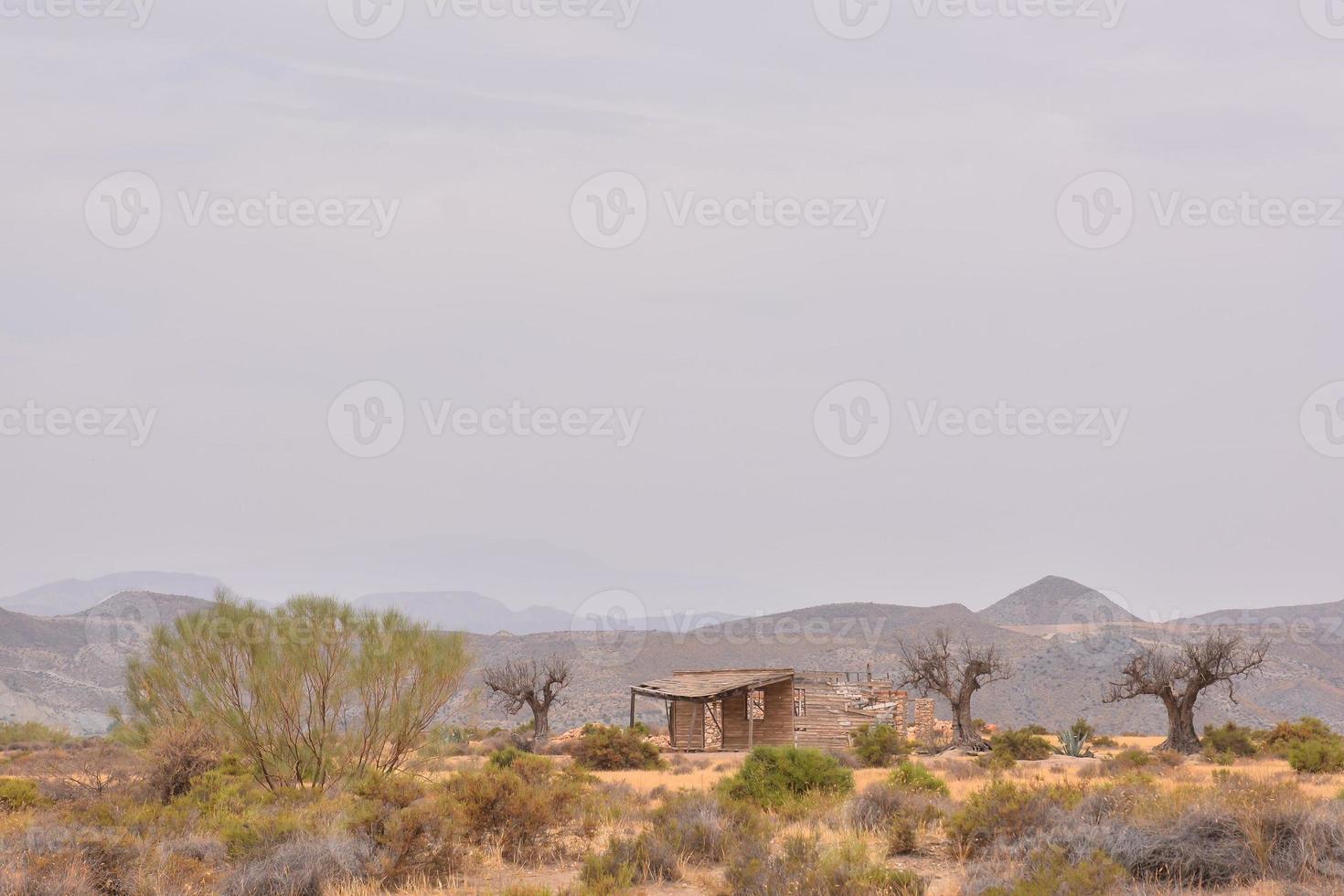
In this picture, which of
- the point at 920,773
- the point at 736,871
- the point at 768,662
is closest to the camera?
the point at 736,871

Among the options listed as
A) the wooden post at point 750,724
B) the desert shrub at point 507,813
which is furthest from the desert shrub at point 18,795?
the wooden post at point 750,724

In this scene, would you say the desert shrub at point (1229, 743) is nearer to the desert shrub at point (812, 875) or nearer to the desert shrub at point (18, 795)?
the desert shrub at point (812, 875)

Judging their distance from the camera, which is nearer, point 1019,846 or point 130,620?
point 1019,846

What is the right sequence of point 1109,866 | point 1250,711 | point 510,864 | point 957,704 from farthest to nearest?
point 1250,711
point 957,704
point 510,864
point 1109,866

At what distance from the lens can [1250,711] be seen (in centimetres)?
6600

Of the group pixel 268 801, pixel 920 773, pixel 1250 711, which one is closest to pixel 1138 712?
pixel 1250 711

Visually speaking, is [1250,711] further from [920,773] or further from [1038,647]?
[920,773]

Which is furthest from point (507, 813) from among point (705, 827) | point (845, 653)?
point (845, 653)

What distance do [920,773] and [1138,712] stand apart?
55.6 meters

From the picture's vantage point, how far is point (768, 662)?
76.7 m

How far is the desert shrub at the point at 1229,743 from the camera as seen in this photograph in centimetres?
3225

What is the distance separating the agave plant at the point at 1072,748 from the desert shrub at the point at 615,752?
12557 millimetres

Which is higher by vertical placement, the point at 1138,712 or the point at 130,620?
the point at 130,620

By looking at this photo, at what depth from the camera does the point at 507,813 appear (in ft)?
44.6
